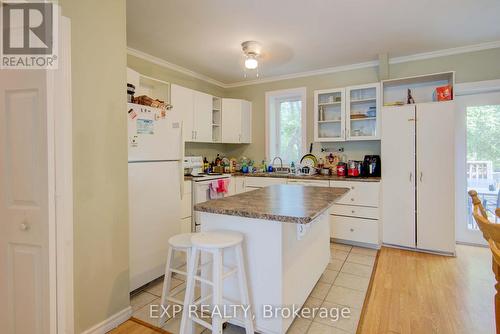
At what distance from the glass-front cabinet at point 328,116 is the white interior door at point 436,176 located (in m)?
1.01

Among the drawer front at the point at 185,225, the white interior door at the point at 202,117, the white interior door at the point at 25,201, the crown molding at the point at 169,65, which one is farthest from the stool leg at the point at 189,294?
the crown molding at the point at 169,65

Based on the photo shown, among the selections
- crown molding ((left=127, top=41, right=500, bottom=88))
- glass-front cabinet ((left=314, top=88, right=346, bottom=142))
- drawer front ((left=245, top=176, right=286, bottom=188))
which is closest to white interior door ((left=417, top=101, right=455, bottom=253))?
crown molding ((left=127, top=41, right=500, bottom=88))

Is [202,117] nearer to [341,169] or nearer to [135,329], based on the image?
[341,169]

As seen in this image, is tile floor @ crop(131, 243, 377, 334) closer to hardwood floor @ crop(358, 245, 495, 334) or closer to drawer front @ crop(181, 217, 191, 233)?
hardwood floor @ crop(358, 245, 495, 334)

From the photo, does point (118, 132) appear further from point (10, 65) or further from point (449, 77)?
point (449, 77)

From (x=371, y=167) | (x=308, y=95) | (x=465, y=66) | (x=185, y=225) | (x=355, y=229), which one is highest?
(x=465, y=66)

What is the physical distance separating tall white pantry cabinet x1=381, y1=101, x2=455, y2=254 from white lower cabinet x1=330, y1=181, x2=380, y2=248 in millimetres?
205

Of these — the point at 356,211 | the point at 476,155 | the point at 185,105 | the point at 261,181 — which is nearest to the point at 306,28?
the point at 185,105

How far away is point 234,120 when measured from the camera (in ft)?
14.9

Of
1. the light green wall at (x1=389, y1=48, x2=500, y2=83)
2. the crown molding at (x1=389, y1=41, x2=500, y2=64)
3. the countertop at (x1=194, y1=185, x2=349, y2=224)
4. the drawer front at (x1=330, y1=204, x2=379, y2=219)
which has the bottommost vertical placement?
the drawer front at (x1=330, y1=204, x2=379, y2=219)

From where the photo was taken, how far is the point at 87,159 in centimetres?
171

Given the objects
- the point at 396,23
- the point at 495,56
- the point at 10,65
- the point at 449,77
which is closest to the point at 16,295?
the point at 10,65

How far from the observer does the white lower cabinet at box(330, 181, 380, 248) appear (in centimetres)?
332

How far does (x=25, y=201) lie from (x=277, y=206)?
1.44 meters
